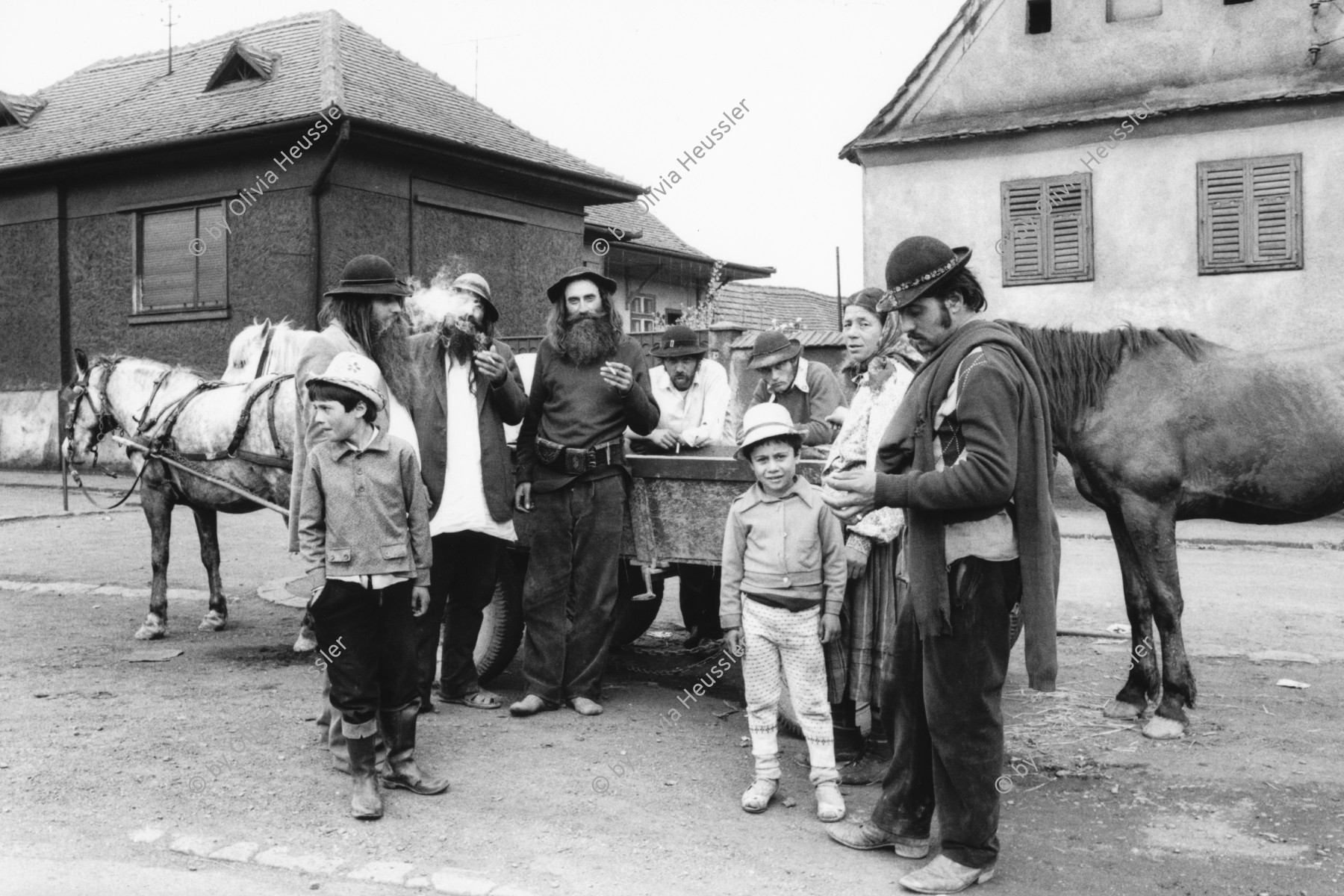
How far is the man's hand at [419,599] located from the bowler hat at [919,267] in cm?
208

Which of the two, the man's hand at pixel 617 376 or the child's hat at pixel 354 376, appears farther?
the man's hand at pixel 617 376

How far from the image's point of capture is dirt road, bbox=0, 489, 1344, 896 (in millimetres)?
3529

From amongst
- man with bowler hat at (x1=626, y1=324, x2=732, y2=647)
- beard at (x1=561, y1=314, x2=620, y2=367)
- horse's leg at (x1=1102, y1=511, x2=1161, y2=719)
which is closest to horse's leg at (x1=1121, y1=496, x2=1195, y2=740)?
horse's leg at (x1=1102, y1=511, x2=1161, y2=719)

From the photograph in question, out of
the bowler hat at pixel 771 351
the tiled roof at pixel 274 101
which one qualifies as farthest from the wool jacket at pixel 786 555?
the tiled roof at pixel 274 101

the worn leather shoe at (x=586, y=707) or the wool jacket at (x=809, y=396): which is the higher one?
the wool jacket at (x=809, y=396)

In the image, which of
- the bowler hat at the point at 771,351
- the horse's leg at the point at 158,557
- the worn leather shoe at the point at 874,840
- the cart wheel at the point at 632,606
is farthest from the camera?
the horse's leg at the point at 158,557

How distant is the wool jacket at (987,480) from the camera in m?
3.29

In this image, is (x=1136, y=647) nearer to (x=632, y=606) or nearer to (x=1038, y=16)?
(x=632, y=606)

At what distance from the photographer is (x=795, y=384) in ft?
21.4

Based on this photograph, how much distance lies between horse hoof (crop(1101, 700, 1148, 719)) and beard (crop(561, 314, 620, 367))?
2941 millimetres

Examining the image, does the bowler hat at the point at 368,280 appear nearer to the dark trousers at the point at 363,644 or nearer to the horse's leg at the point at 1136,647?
the dark trousers at the point at 363,644

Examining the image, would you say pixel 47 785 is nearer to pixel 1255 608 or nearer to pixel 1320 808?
pixel 1320 808

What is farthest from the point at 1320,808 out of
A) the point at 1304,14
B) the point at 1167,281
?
the point at 1304,14

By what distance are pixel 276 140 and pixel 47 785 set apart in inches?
483
